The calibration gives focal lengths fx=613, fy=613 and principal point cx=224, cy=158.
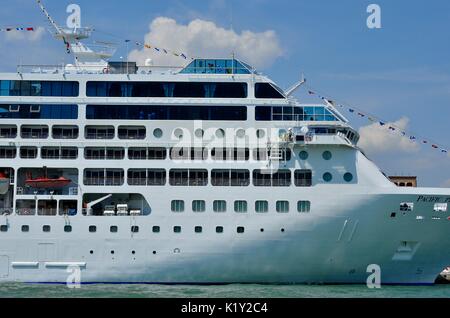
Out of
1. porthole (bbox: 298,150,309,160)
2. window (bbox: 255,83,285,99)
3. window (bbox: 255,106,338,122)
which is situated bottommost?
porthole (bbox: 298,150,309,160)

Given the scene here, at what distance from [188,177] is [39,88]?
24.6 ft

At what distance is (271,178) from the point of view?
24.3 metres

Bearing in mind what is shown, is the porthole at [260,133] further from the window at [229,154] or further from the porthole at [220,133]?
the porthole at [220,133]

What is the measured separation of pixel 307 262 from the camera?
23812 millimetres

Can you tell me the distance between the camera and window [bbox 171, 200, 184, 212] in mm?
24000

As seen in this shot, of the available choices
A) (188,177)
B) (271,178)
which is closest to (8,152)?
(188,177)

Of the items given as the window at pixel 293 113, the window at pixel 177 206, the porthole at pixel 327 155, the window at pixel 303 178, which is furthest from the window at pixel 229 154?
the porthole at pixel 327 155

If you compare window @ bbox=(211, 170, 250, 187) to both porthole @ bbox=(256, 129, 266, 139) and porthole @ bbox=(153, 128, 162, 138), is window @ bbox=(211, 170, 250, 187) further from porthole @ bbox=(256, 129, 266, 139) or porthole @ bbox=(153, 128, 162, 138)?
porthole @ bbox=(153, 128, 162, 138)

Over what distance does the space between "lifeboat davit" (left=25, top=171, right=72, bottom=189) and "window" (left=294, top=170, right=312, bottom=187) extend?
29.9 ft

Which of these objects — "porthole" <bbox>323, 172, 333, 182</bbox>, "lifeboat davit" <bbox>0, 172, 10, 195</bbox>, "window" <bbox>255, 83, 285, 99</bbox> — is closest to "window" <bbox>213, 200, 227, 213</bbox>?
"porthole" <bbox>323, 172, 333, 182</bbox>

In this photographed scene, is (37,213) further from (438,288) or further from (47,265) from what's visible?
(438,288)

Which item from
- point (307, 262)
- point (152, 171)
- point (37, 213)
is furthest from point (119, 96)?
point (307, 262)

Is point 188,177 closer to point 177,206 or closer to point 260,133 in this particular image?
point 177,206
